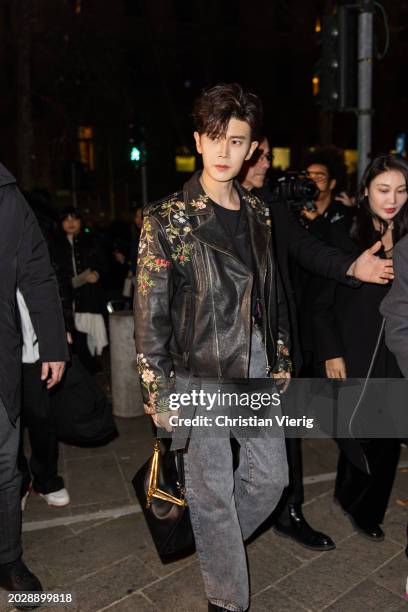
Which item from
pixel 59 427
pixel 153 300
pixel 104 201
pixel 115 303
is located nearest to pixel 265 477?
pixel 153 300

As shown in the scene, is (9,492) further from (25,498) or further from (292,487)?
(292,487)

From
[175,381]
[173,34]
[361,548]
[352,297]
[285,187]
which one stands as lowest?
[361,548]

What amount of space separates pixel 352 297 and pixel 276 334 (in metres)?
0.63

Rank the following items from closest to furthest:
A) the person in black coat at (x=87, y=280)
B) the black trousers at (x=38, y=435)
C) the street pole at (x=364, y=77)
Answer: the black trousers at (x=38, y=435), the street pole at (x=364, y=77), the person in black coat at (x=87, y=280)

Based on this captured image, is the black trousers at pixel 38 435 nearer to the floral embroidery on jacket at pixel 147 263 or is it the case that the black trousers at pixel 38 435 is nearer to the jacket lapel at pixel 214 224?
the floral embroidery on jacket at pixel 147 263

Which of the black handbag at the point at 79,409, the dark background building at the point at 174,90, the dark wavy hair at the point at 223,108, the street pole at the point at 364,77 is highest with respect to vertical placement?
the dark background building at the point at 174,90

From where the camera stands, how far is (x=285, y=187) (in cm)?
376

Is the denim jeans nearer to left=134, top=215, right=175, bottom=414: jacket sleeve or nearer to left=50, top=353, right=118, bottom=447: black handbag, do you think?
left=134, top=215, right=175, bottom=414: jacket sleeve

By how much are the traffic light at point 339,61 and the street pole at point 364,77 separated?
0.43ft

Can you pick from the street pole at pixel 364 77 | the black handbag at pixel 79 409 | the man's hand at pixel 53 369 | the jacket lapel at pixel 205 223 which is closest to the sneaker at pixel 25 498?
the black handbag at pixel 79 409

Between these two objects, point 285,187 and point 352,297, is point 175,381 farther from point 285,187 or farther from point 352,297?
point 285,187

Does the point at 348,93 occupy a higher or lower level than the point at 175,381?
higher

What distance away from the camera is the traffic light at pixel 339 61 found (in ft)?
19.3

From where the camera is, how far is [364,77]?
5.80 meters
